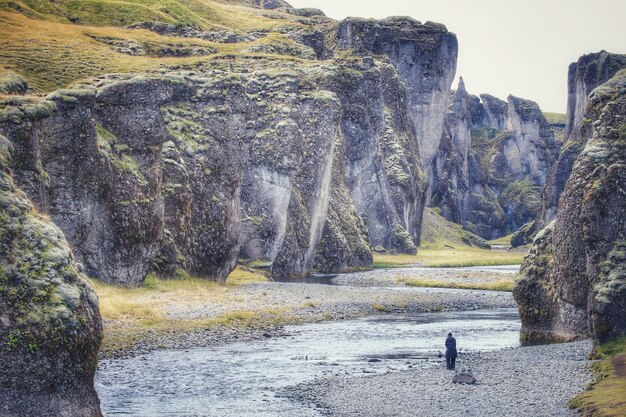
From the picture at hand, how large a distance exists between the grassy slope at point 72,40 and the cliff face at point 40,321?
123 ft

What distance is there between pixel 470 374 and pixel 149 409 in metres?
16.2

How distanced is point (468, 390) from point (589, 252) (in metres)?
15.3

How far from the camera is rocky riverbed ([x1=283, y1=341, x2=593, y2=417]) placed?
38.4 metres

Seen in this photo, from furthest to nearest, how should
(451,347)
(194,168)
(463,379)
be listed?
(194,168) < (451,347) < (463,379)

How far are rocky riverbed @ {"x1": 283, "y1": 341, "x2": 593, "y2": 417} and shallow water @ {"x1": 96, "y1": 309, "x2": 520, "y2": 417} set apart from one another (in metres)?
1.75

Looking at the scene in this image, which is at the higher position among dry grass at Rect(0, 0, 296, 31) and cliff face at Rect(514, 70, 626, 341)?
dry grass at Rect(0, 0, 296, 31)

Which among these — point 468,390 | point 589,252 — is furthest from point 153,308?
point 589,252

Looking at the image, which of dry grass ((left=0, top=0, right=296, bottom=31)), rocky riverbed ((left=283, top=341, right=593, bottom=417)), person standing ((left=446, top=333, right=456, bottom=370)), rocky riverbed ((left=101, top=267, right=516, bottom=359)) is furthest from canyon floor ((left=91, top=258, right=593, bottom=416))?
dry grass ((left=0, top=0, right=296, bottom=31))

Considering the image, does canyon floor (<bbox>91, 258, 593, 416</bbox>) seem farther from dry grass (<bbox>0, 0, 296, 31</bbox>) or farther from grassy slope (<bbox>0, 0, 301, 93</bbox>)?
dry grass (<bbox>0, 0, 296, 31</bbox>)

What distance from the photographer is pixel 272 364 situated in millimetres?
51094

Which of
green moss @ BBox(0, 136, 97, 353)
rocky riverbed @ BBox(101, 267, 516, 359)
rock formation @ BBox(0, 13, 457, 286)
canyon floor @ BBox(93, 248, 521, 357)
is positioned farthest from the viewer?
rock formation @ BBox(0, 13, 457, 286)

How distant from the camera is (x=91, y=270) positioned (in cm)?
7606

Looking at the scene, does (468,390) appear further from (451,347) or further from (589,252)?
(589,252)

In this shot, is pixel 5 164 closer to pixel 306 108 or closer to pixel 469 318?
pixel 469 318
